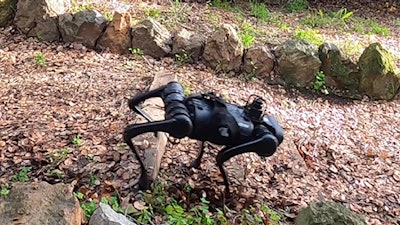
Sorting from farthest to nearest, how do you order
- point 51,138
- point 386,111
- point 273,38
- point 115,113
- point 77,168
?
point 273,38 < point 386,111 < point 115,113 < point 51,138 < point 77,168

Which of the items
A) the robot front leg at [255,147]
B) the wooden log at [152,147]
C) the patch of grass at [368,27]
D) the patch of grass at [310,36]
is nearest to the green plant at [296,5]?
the patch of grass at [368,27]

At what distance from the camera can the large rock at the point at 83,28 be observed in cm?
426

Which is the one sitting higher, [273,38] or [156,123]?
[156,123]

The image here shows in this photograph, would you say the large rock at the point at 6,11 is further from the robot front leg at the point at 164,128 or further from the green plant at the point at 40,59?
the robot front leg at the point at 164,128

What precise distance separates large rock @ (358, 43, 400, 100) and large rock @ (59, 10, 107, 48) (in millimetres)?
2210

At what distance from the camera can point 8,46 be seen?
421 cm

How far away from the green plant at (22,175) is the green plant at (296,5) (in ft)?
14.3

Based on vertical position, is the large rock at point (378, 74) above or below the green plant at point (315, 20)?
above

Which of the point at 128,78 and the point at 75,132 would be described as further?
the point at 128,78

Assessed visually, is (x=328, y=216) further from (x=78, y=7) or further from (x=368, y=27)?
(x=368, y=27)

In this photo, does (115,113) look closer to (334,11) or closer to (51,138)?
(51,138)

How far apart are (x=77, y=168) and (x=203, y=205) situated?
2.23 feet

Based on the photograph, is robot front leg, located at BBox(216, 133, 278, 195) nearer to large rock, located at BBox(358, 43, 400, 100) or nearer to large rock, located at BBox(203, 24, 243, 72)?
large rock, located at BBox(203, 24, 243, 72)

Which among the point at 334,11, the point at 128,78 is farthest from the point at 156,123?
the point at 334,11
